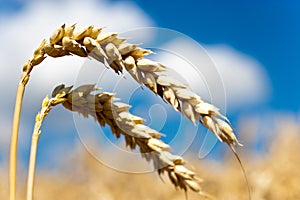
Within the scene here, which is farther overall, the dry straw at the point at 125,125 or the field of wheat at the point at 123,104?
the dry straw at the point at 125,125

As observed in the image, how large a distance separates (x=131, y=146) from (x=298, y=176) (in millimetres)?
2933

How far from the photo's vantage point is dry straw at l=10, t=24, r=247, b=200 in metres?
1.00

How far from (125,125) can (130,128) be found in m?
0.01

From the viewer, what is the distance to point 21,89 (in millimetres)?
1162

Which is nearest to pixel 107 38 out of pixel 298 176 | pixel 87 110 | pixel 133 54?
pixel 133 54

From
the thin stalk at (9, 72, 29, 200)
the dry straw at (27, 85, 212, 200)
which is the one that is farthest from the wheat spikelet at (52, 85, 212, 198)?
the thin stalk at (9, 72, 29, 200)

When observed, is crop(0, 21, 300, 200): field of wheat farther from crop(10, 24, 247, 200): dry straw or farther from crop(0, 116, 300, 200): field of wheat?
crop(0, 116, 300, 200): field of wheat

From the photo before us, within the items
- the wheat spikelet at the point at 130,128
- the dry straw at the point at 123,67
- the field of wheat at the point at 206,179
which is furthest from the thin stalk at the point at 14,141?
the field of wheat at the point at 206,179

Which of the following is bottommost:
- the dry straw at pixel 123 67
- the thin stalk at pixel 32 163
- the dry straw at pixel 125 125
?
the thin stalk at pixel 32 163

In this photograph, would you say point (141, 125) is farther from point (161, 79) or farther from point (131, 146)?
point (161, 79)

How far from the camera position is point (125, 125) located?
1.17m

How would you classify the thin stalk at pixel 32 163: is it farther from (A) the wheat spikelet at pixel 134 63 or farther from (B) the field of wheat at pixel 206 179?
(B) the field of wheat at pixel 206 179

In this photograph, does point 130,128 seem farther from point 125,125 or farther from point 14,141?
point 14,141

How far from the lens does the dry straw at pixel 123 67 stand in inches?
39.3
